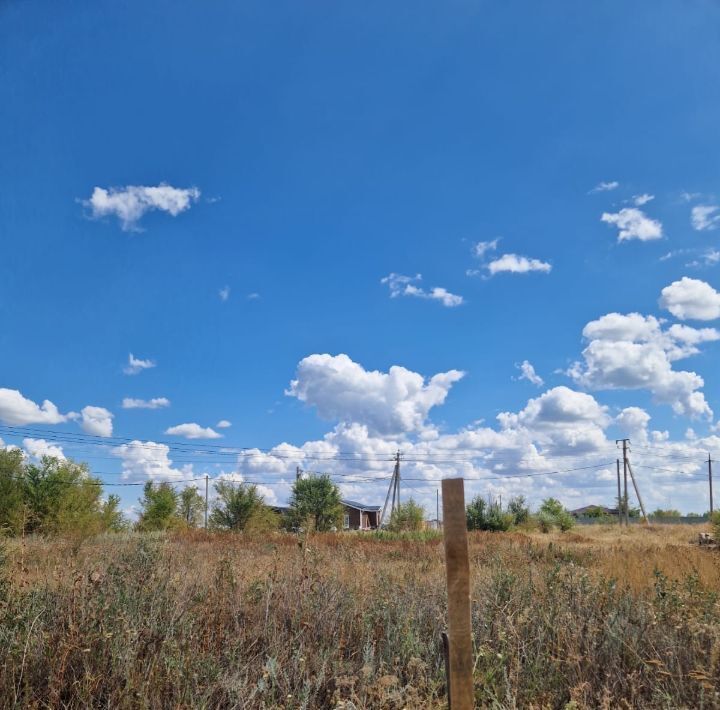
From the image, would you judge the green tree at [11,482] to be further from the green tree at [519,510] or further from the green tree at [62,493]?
the green tree at [519,510]

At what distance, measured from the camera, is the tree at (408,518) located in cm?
3581

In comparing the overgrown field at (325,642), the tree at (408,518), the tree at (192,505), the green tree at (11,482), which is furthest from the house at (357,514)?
the overgrown field at (325,642)

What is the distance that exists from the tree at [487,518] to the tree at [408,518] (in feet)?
10.6

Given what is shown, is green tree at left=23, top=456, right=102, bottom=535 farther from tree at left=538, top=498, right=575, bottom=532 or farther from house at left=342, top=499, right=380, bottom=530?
house at left=342, top=499, right=380, bottom=530

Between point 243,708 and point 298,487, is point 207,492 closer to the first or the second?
point 298,487

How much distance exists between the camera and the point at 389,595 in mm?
6359

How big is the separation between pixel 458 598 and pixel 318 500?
40.8m

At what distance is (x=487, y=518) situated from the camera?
35.7 meters

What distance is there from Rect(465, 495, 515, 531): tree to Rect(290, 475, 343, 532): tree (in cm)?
1126

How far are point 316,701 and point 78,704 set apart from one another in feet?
5.39

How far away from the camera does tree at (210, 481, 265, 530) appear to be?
37422 mm

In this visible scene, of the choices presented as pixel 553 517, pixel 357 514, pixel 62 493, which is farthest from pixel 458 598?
pixel 357 514

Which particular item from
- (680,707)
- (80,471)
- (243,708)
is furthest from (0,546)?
(80,471)

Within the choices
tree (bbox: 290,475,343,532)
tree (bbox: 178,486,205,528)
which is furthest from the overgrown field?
tree (bbox: 178,486,205,528)
